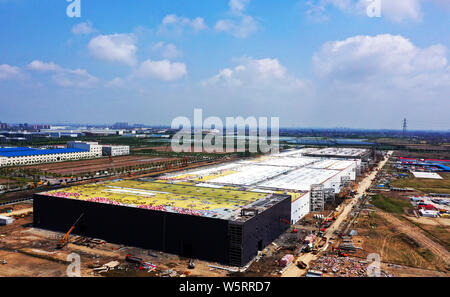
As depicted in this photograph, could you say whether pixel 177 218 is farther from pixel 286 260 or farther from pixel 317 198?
pixel 317 198

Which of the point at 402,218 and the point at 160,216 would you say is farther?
the point at 402,218

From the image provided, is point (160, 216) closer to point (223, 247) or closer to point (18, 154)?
point (223, 247)

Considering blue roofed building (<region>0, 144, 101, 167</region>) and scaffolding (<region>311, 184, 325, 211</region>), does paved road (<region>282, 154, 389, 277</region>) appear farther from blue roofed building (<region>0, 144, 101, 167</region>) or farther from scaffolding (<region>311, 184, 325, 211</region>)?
blue roofed building (<region>0, 144, 101, 167</region>)

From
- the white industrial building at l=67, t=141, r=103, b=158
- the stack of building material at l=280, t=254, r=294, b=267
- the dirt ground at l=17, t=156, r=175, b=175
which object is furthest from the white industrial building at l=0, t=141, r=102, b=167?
the stack of building material at l=280, t=254, r=294, b=267

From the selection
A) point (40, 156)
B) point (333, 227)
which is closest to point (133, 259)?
point (333, 227)

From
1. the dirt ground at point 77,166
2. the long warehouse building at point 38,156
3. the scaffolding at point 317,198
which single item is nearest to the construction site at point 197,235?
the scaffolding at point 317,198
